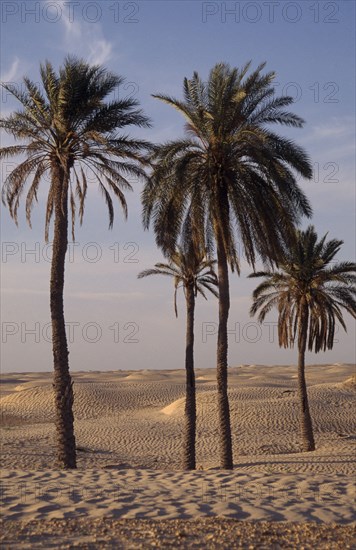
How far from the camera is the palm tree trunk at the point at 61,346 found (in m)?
18.5

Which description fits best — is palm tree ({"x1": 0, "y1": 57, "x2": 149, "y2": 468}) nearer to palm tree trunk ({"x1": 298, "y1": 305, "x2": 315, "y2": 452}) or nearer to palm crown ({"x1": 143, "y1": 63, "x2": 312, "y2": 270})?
palm crown ({"x1": 143, "y1": 63, "x2": 312, "y2": 270})

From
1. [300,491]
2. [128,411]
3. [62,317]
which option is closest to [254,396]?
[128,411]

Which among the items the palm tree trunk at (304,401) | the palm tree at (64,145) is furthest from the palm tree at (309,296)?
the palm tree at (64,145)

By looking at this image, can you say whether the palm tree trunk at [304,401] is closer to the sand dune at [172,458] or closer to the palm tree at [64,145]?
the sand dune at [172,458]

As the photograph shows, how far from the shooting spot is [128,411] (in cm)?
4753

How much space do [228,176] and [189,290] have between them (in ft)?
24.9

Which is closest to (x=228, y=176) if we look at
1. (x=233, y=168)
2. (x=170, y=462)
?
(x=233, y=168)

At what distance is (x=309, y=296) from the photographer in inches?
1127

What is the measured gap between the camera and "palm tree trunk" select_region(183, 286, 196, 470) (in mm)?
23495

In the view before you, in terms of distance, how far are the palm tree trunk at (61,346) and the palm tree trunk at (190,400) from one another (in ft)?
19.4

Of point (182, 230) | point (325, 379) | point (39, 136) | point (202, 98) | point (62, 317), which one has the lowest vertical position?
point (325, 379)

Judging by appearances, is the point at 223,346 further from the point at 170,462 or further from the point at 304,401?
the point at 304,401

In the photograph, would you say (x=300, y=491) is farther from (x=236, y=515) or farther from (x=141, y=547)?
(x=141, y=547)

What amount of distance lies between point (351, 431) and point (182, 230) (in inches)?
770
